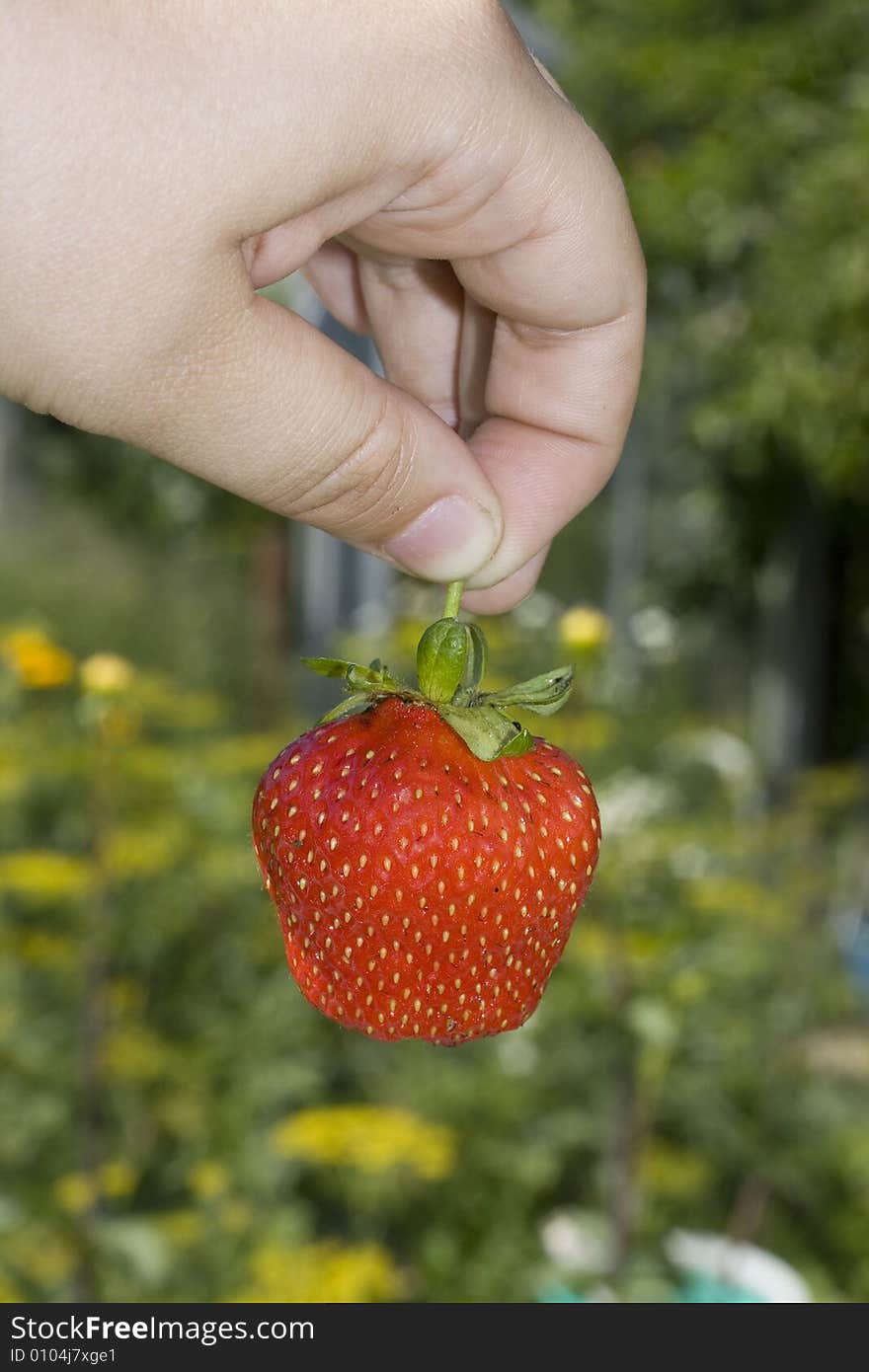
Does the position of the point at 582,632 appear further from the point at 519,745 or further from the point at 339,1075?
the point at 339,1075

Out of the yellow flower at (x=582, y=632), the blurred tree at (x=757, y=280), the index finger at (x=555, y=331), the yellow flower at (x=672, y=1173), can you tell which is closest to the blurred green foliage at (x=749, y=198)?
the blurred tree at (x=757, y=280)

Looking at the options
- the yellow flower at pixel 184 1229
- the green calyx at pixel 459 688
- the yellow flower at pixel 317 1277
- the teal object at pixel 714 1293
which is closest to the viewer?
the green calyx at pixel 459 688

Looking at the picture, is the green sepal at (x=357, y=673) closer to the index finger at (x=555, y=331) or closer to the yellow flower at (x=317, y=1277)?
the index finger at (x=555, y=331)

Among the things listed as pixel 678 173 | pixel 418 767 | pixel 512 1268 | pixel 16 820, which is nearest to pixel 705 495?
pixel 678 173

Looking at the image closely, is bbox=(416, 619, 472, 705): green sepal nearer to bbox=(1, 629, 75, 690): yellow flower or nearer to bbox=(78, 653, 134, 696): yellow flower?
bbox=(78, 653, 134, 696): yellow flower

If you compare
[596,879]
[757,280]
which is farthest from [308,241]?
[757,280]

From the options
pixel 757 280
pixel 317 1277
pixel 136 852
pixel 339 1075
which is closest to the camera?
pixel 317 1277
